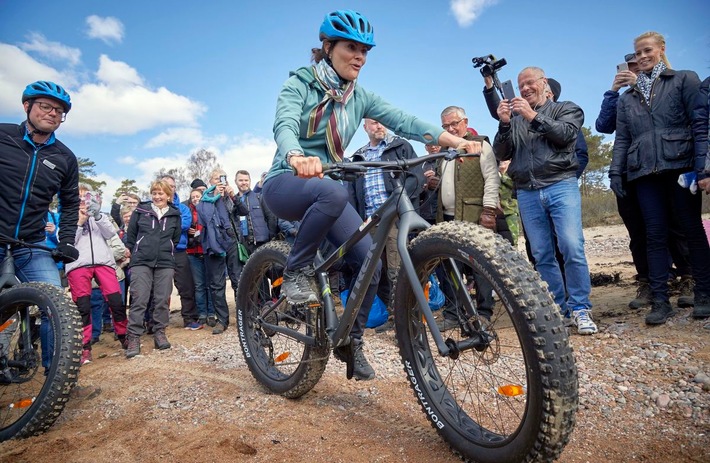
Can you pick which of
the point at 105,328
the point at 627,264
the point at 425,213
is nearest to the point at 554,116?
the point at 425,213

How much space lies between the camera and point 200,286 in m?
7.93

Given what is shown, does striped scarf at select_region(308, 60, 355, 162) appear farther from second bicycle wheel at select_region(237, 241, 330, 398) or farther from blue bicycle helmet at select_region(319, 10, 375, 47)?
second bicycle wheel at select_region(237, 241, 330, 398)

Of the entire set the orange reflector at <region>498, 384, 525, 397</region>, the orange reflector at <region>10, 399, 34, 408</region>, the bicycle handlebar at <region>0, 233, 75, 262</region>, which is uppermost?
the bicycle handlebar at <region>0, 233, 75, 262</region>

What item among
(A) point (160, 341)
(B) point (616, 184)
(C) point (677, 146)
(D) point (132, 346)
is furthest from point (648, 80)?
(D) point (132, 346)

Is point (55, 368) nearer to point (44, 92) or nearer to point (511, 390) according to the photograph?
point (44, 92)

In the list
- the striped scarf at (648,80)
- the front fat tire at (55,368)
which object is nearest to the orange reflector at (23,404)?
the front fat tire at (55,368)

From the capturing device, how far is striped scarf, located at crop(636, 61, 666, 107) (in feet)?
14.5

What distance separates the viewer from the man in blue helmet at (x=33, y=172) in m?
3.78

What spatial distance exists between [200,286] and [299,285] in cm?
535

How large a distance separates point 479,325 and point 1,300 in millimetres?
3740

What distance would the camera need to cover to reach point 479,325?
2.22m

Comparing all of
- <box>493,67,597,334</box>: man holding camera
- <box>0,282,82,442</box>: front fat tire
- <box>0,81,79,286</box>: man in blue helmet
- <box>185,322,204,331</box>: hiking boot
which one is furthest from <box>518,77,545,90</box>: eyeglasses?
<box>185,322,204,331</box>: hiking boot

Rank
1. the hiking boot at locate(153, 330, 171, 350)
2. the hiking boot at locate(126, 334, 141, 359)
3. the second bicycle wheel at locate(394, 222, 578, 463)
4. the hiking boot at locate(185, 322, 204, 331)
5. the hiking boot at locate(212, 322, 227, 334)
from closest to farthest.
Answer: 1. the second bicycle wheel at locate(394, 222, 578, 463)
2. the hiking boot at locate(126, 334, 141, 359)
3. the hiking boot at locate(153, 330, 171, 350)
4. the hiking boot at locate(212, 322, 227, 334)
5. the hiking boot at locate(185, 322, 204, 331)

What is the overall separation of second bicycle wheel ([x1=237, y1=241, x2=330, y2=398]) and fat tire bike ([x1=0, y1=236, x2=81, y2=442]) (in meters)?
1.30
